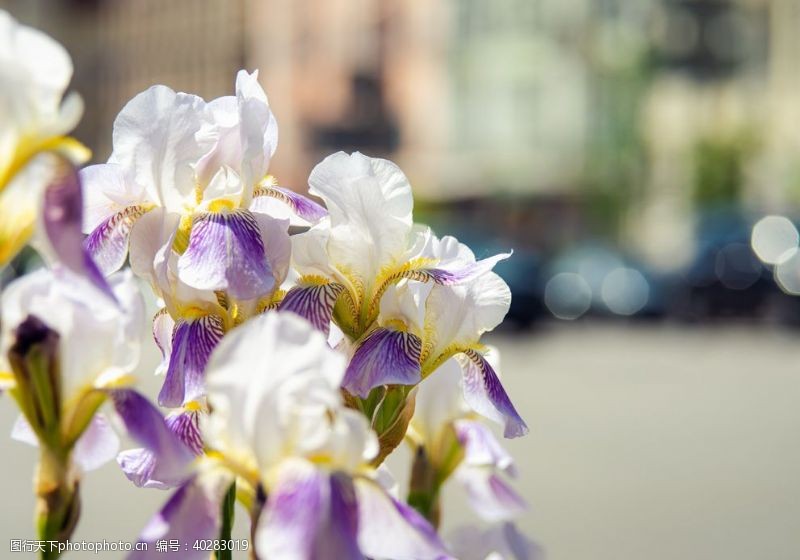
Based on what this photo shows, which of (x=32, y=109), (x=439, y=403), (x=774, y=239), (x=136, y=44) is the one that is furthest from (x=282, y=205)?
(x=136, y=44)

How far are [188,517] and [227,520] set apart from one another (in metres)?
0.28

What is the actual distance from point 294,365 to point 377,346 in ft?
0.74

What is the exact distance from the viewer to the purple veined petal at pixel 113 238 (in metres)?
1.15

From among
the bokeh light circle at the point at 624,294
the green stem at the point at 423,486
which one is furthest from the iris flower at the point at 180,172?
the bokeh light circle at the point at 624,294

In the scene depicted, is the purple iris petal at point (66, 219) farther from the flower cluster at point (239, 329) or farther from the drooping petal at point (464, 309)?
the drooping petal at point (464, 309)

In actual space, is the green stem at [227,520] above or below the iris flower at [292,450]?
below

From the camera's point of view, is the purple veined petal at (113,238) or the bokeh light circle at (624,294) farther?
the bokeh light circle at (624,294)

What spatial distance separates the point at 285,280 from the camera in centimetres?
118

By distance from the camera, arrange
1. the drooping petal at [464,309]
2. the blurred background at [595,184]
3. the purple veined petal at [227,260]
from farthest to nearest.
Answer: the blurred background at [595,184], the drooping petal at [464,309], the purple veined petal at [227,260]

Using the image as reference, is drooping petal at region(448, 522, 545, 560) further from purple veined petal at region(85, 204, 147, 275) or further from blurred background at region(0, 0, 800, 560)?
blurred background at region(0, 0, 800, 560)

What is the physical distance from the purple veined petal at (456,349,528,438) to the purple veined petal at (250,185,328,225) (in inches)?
7.0

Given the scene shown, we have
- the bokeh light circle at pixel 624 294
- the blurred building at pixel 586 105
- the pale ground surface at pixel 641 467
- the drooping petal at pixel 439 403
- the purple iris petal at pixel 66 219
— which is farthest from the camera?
the blurred building at pixel 586 105

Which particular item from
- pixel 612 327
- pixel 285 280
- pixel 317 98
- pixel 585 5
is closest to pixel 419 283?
pixel 285 280

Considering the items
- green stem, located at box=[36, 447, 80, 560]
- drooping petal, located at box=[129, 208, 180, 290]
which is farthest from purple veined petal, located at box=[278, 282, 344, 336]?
green stem, located at box=[36, 447, 80, 560]
